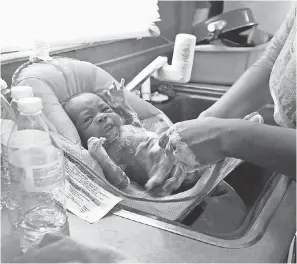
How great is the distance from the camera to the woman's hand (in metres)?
0.74

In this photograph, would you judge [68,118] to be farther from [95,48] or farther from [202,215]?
[95,48]

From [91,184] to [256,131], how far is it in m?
0.41

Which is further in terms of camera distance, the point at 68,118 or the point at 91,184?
the point at 68,118

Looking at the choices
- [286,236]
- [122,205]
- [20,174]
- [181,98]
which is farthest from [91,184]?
[181,98]

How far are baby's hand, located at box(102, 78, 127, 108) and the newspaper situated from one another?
392 millimetres

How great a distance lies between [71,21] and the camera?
4.65ft

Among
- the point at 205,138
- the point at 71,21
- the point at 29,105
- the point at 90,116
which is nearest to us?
the point at 29,105

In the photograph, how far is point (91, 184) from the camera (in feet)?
2.76

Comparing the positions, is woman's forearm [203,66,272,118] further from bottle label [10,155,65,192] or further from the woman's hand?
bottle label [10,155,65,192]

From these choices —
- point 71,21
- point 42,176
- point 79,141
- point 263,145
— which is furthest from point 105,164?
point 71,21

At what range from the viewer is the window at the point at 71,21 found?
1.19 metres

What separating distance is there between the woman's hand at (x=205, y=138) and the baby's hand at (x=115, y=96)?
453 mm

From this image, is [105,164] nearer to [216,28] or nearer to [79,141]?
[79,141]

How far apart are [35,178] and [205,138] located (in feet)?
1.19
